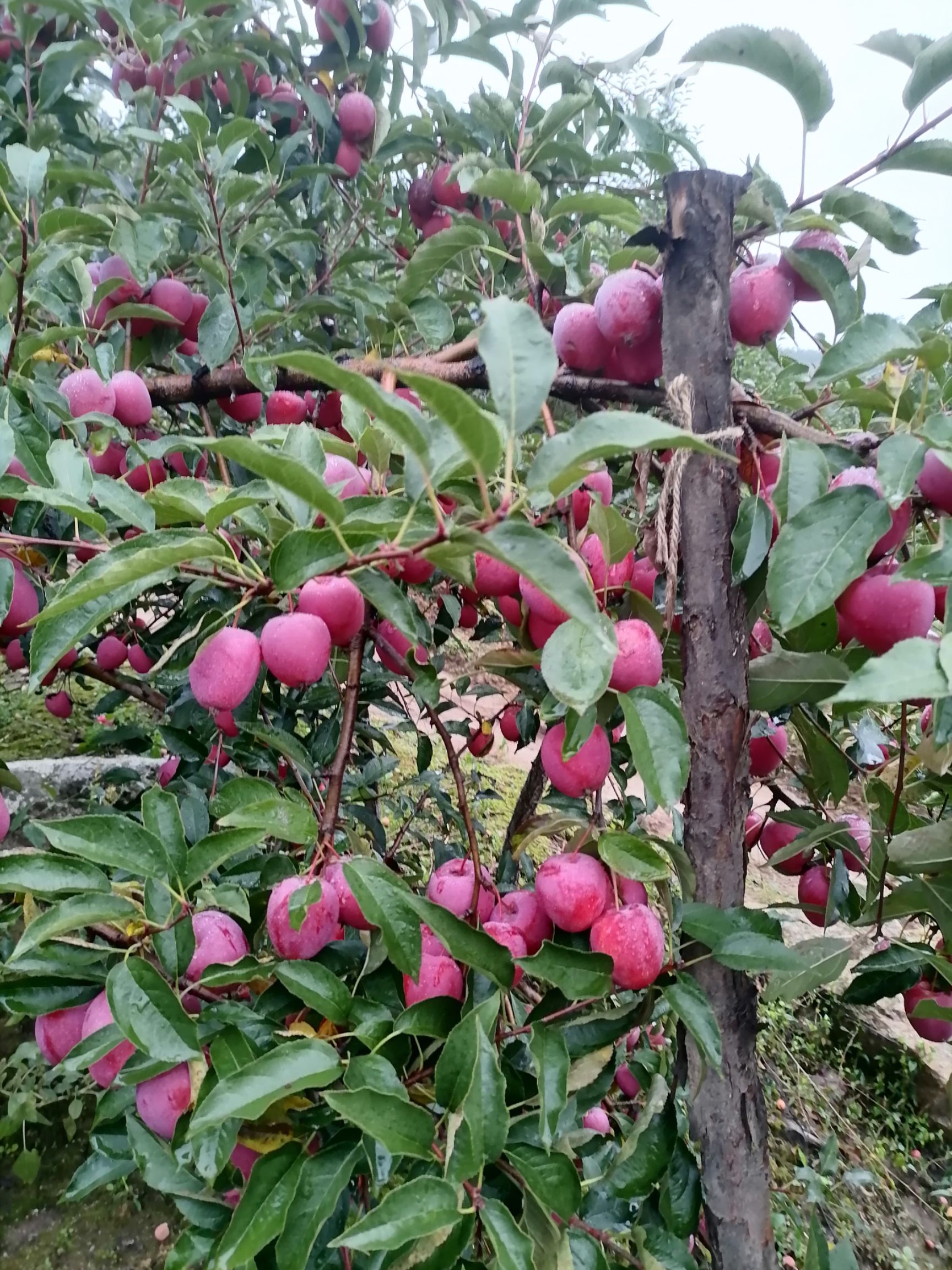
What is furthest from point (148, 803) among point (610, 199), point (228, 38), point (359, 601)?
point (228, 38)

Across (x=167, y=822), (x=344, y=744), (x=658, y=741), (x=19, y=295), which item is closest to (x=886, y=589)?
(x=658, y=741)

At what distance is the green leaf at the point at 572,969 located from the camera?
0.48 metres

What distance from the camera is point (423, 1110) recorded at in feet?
1.46

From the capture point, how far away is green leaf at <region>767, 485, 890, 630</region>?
443 mm

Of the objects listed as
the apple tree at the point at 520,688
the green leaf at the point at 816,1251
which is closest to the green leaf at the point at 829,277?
the apple tree at the point at 520,688

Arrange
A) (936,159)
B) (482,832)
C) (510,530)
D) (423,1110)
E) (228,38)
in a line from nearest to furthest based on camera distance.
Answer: (510,530), (423,1110), (936,159), (228,38), (482,832)

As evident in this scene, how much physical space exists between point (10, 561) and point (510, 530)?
50cm

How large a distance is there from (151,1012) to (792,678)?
0.48 meters

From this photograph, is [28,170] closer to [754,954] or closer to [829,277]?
[829,277]

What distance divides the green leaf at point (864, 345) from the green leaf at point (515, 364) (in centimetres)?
22

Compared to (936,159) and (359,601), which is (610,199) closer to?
(936,159)

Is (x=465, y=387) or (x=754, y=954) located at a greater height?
(x=465, y=387)

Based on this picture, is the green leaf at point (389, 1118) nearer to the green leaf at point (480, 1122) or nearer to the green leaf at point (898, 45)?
the green leaf at point (480, 1122)

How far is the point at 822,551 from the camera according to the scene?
1.48ft
